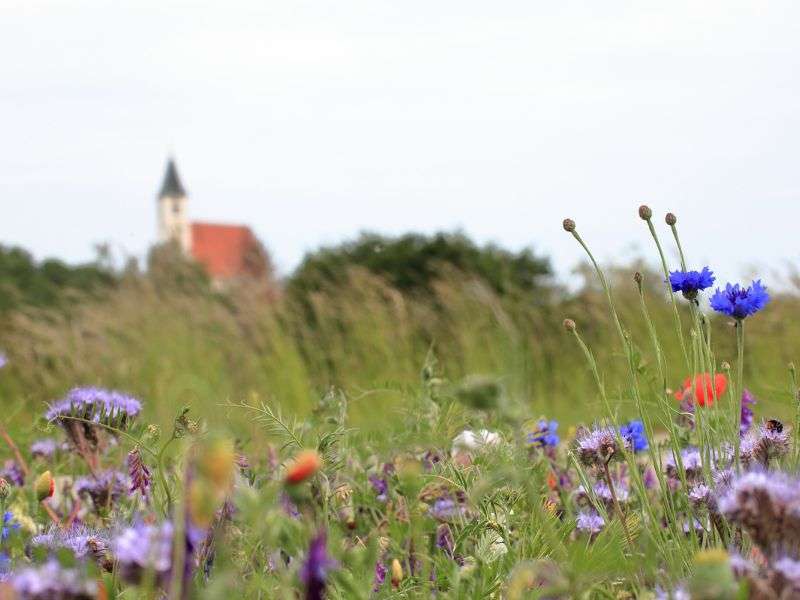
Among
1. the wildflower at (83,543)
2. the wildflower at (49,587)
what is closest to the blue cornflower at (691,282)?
the wildflower at (83,543)

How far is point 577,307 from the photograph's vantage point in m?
12.3

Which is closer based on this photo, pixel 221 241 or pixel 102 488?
pixel 102 488

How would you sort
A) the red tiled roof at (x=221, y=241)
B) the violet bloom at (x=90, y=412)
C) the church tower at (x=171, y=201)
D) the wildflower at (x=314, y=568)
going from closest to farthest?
1. the wildflower at (x=314, y=568)
2. the violet bloom at (x=90, y=412)
3. the red tiled roof at (x=221, y=241)
4. the church tower at (x=171, y=201)

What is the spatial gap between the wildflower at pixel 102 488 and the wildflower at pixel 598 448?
3.49ft

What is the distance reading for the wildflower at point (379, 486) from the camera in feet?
8.71

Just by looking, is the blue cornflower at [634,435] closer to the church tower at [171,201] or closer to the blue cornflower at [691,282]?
the blue cornflower at [691,282]

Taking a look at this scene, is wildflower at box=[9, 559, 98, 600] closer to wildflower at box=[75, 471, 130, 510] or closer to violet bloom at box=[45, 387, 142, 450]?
violet bloom at box=[45, 387, 142, 450]

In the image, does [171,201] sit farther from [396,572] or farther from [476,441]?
[396,572]

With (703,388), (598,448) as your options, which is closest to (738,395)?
(703,388)

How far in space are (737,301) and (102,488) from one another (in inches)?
58.3

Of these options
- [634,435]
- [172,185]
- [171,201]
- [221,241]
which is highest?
[172,185]

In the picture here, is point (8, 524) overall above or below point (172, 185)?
below

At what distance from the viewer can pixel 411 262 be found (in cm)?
1462

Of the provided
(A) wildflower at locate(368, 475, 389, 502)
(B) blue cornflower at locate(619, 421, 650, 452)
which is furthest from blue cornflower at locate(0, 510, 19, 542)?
(B) blue cornflower at locate(619, 421, 650, 452)
